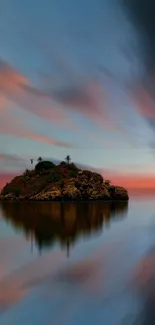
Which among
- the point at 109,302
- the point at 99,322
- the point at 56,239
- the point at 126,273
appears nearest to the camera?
the point at 99,322

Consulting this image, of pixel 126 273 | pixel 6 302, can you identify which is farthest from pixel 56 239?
pixel 6 302

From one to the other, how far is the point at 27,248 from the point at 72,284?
767 inches

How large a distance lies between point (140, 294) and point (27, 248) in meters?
24.5

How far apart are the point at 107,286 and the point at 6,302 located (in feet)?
22.2

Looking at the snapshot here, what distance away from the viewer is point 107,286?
927 inches

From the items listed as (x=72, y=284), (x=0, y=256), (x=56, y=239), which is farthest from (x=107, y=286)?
(x=56, y=239)

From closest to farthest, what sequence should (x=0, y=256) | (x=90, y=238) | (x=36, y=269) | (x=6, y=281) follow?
1. (x=6, y=281)
2. (x=36, y=269)
3. (x=0, y=256)
4. (x=90, y=238)

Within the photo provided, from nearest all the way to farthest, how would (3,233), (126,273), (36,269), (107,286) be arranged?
(107,286), (126,273), (36,269), (3,233)

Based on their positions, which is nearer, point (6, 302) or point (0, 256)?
point (6, 302)

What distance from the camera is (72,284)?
24.3m

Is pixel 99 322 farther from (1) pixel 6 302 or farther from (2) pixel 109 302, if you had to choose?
(1) pixel 6 302

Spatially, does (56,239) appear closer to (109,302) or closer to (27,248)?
(27,248)

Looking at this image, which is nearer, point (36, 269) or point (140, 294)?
point (140, 294)

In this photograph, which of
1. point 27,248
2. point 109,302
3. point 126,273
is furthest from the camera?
point 27,248
